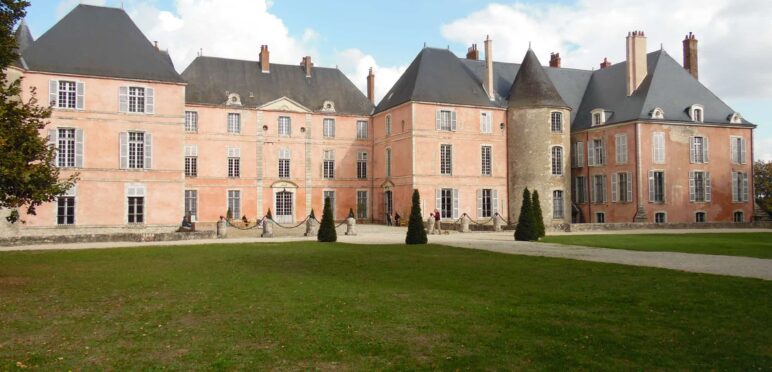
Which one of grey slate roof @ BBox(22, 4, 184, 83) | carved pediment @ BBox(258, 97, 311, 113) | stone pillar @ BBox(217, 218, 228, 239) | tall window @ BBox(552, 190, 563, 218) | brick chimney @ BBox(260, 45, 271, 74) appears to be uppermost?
brick chimney @ BBox(260, 45, 271, 74)

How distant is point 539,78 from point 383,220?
1120 cm

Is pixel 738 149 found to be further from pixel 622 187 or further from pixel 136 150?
pixel 136 150

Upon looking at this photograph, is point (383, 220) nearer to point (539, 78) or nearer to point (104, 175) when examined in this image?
point (539, 78)

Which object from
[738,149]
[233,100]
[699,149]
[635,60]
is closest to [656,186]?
[699,149]

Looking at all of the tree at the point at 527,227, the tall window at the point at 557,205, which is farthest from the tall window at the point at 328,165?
the tree at the point at 527,227

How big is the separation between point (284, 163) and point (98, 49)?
11657mm

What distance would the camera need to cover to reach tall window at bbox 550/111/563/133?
33.1 metres

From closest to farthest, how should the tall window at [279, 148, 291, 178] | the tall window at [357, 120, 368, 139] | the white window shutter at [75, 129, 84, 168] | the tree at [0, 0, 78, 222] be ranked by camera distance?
the tree at [0, 0, 78, 222], the white window shutter at [75, 129, 84, 168], the tall window at [279, 148, 291, 178], the tall window at [357, 120, 368, 139]

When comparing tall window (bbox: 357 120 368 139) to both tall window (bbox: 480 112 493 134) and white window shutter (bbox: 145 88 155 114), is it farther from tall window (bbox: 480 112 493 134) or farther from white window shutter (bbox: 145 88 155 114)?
white window shutter (bbox: 145 88 155 114)

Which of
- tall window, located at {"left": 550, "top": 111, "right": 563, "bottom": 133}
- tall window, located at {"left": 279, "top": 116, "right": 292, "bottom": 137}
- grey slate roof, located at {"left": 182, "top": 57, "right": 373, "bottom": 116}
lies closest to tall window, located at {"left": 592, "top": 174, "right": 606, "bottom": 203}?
tall window, located at {"left": 550, "top": 111, "right": 563, "bottom": 133}

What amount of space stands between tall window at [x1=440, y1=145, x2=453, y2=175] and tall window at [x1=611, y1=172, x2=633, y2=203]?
8353mm

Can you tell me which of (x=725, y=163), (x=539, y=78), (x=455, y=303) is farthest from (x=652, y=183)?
(x=455, y=303)

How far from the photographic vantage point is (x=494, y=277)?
1055 cm

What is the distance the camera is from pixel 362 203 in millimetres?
36594
